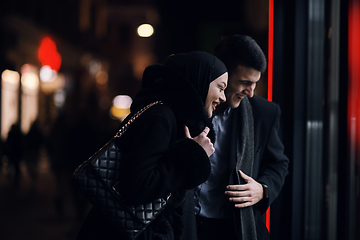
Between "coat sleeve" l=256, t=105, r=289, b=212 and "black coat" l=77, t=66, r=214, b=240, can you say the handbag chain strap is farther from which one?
"coat sleeve" l=256, t=105, r=289, b=212

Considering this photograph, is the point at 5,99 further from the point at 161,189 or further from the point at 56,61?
the point at 161,189

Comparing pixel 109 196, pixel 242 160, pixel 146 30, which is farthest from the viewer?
pixel 146 30

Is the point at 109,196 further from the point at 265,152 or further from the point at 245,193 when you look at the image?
the point at 265,152

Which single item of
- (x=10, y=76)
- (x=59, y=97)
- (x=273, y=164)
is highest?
(x=10, y=76)

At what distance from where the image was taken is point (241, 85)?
6.19ft

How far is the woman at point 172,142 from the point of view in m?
1.33

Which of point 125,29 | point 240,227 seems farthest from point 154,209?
point 125,29

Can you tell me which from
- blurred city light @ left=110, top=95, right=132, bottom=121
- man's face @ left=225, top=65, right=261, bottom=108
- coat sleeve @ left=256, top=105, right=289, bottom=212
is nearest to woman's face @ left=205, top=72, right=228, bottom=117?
man's face @ left=225, top=65, right=261, bottom=108

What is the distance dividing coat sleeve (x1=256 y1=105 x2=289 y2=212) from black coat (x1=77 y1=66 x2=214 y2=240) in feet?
1.73

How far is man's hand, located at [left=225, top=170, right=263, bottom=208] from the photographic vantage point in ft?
5.65

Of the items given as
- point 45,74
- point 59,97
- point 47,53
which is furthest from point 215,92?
point 59,97

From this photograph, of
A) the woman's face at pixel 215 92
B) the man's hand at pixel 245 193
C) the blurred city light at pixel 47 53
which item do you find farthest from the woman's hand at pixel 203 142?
the blurred city light at pixel 47 53

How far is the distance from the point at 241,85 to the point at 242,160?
430mm

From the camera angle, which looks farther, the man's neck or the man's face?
the man's neck
